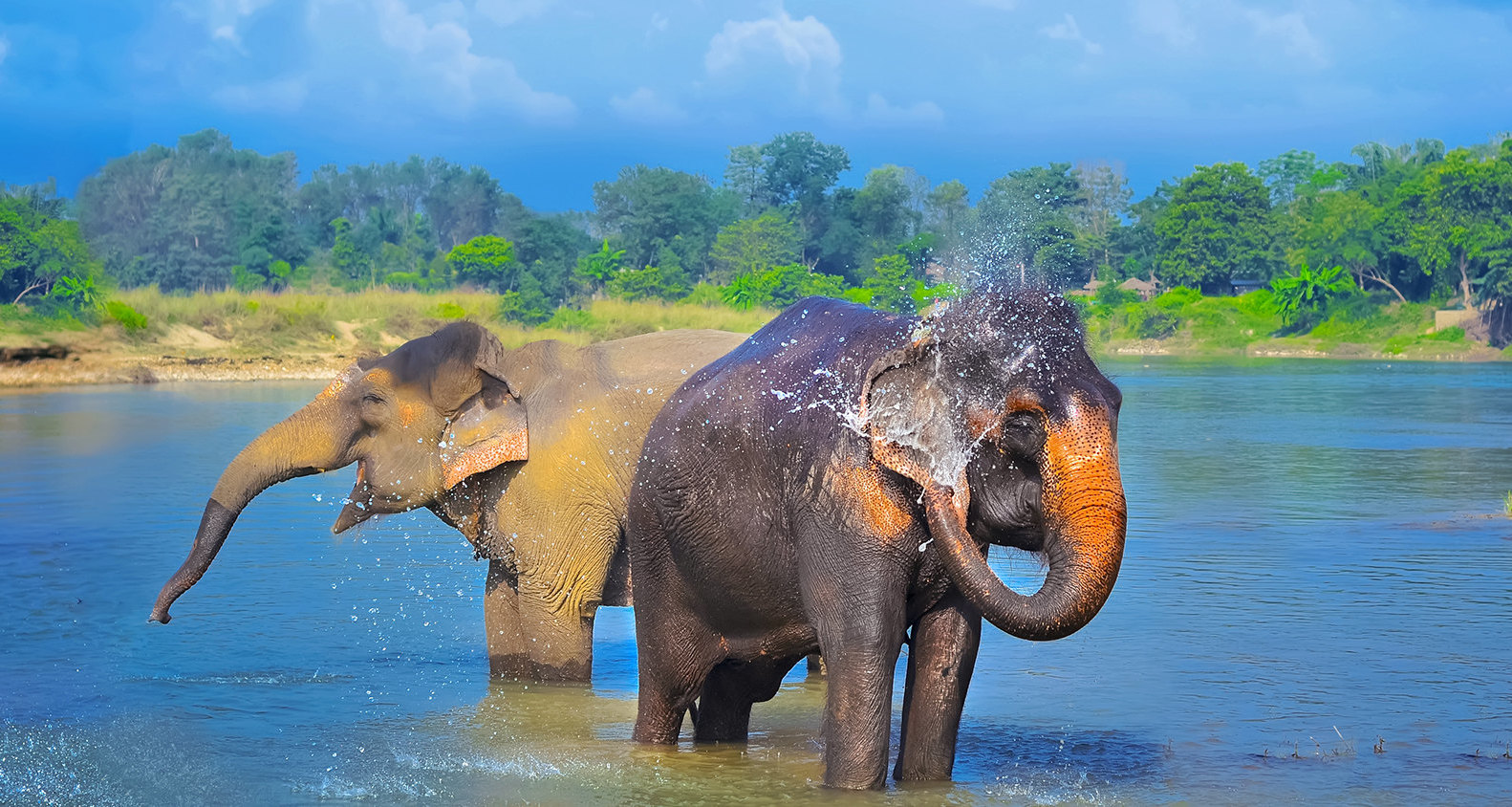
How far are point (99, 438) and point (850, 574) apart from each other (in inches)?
907

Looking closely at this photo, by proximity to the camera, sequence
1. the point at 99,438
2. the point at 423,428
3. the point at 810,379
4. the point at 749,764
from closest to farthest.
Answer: the point at 810,379 < the point at 749,764 < the point at 423,428 < the point at 99,438

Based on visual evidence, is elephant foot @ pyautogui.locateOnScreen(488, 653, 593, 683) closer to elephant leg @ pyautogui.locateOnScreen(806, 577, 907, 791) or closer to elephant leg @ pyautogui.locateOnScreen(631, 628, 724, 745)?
elephant leg @ pyautogui.locateOnScreen(631, 628, 724, 745)

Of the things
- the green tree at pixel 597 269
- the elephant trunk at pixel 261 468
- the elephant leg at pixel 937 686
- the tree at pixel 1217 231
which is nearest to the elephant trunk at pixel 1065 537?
the elephant leg at pixel 937 686

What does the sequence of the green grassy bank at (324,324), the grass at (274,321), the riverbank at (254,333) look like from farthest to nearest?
1. the grass at (274,321)
2. the green grassy bank at (324,324)
3. the riverbank at (254,333)

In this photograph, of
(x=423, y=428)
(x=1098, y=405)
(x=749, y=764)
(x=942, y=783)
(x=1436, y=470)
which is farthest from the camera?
(x=1436, y=470)

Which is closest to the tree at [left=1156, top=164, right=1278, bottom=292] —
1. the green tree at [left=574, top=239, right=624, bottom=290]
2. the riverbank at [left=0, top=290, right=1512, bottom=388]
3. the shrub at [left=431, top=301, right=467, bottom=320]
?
the green tree at [left=574, top=239, right=624, bottom=290]

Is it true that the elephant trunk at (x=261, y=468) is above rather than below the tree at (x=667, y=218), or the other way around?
below

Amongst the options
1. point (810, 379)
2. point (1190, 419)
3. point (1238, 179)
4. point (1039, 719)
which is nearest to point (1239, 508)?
point (1039, 719)

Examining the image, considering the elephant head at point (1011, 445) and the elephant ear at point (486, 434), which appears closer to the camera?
the elephant head at point (1011, 445)

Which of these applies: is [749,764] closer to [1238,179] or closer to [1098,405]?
[1098,405]

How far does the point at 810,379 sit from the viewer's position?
20.0ft

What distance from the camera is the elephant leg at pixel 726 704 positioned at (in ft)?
24.1

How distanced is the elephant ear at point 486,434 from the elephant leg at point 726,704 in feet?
6.47

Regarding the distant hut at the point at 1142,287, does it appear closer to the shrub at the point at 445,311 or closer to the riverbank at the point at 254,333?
the riverbank at the point at 254,333
